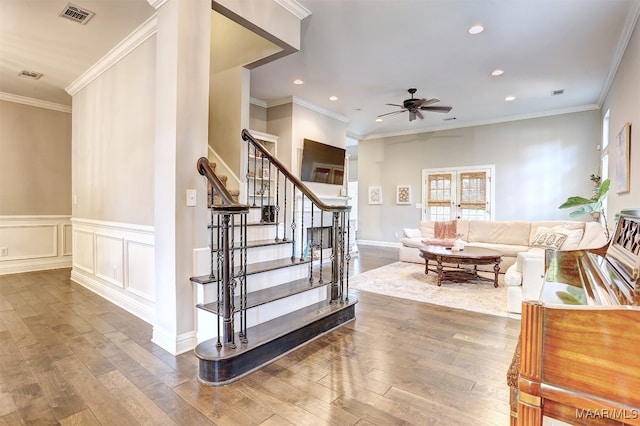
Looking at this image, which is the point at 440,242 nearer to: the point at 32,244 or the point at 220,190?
the point at 220,190

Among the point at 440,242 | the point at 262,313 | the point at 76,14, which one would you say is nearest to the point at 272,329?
the point at 262,313

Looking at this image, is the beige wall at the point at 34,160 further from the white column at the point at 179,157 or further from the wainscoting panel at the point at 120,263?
the white column at the point at 179,157

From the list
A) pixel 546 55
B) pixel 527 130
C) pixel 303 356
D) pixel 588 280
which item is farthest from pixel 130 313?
pixel 527 130

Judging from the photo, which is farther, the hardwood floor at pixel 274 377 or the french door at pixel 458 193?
the french door at pixel 458 193

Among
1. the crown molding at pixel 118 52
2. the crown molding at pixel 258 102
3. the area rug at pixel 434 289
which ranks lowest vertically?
the area rug at pixel 434 289

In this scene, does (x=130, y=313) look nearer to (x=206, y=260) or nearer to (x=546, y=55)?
(x=206, y=260)

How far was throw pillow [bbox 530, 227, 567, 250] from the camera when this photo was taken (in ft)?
16.3

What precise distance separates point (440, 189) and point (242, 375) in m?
7.52

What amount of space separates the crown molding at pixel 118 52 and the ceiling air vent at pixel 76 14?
0.37 metres

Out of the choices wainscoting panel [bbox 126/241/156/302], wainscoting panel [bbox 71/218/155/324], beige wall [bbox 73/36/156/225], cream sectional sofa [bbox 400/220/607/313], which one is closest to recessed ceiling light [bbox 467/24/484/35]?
cream sectional sofa [bbox 400/220/607/313]

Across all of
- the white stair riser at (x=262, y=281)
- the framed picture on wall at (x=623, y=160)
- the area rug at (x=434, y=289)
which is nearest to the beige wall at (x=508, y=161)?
the framed picture on wall at (x=623, y=160)

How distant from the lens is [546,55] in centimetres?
432

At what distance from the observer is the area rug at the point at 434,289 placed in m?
3.74

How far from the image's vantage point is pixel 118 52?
3.62m
